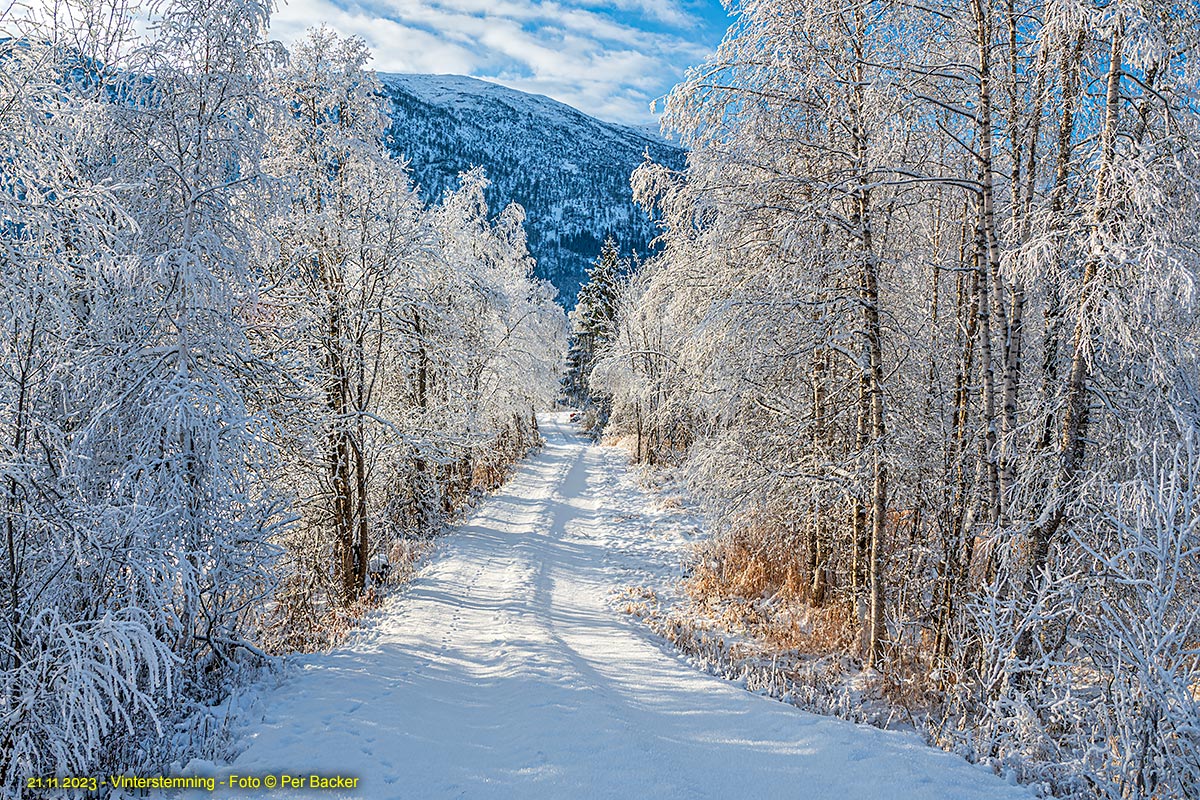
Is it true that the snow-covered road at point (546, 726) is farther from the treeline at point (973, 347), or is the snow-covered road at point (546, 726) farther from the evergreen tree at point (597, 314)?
the evergreen tree at point (597, 314)

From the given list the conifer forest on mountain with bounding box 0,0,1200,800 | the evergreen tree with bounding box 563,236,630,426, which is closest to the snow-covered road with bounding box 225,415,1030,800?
the conifer forest on mountain with bounding box 0,0,1200,800

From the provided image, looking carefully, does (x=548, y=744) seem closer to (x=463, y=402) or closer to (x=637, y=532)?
(x=637, y=532)

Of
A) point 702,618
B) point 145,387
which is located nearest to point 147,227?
point 145,387

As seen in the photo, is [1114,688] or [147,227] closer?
[1114,688]

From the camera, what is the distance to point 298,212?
30.5 feet

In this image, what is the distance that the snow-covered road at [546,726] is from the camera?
13.9 feet

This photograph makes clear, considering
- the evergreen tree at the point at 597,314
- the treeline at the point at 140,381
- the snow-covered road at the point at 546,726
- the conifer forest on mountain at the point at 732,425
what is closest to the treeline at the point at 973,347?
the conifer forest on mountain at the point at 732,425

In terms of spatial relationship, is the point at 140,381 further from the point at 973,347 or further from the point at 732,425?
the point at 973,347

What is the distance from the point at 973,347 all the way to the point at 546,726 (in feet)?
23.2

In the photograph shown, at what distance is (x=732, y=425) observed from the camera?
386 inches

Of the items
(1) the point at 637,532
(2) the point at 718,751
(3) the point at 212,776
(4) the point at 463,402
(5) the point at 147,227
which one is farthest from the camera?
(4) the point at 463,402

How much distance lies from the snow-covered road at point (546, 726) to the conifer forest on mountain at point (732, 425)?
48mm

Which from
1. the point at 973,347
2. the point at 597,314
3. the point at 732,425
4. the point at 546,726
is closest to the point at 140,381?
the point at 546,726

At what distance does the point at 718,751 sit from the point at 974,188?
19.5 feet
